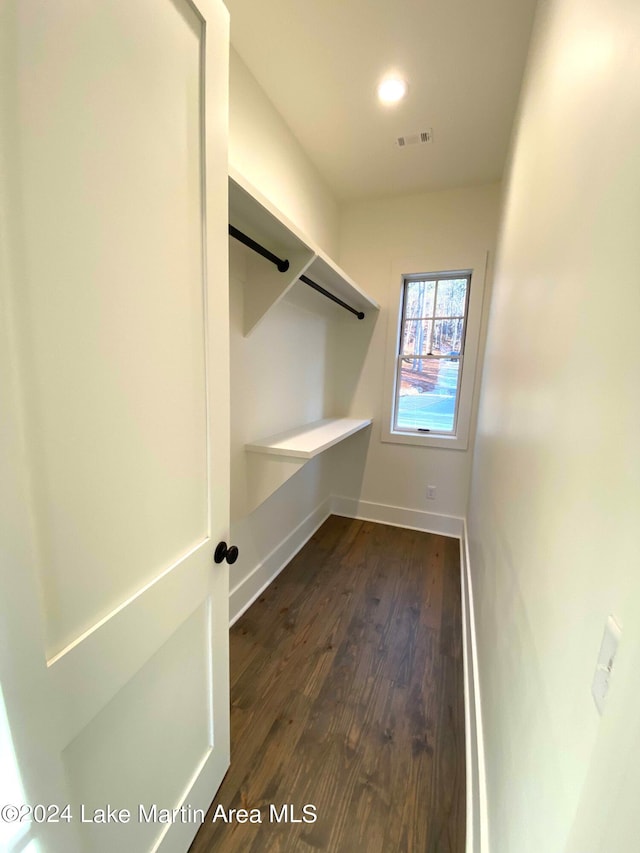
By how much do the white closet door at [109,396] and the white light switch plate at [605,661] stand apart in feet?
2.55

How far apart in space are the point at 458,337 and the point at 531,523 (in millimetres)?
2358

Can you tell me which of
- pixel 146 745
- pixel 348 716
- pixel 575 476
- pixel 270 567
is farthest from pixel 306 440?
pixel 575 476

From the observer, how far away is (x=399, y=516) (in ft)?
10.3

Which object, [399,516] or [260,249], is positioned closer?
[260,249]

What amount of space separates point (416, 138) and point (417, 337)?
1372mm

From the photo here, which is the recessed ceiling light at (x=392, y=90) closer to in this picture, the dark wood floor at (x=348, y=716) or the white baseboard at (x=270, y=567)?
the white baseboard at (x=270, y=567)

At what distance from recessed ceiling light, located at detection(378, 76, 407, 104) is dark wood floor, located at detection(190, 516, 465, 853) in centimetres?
286

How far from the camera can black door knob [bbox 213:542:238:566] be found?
99 cm

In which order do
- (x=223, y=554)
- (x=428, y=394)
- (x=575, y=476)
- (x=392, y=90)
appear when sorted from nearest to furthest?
(x=575, y=476)
(x=223, y=554)
(x=392, y=90)
(x=428, y=394)

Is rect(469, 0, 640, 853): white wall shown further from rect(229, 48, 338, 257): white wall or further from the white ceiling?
rect(229, 48, 338, 257): white wall

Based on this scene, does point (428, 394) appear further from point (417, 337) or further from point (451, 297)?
point (451, 297)

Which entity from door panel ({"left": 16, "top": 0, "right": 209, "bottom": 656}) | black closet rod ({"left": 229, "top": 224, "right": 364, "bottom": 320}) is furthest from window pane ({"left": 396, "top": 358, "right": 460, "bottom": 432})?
door panel ({"left": 16, "top": 0, "right": 209, "bottom": 656})

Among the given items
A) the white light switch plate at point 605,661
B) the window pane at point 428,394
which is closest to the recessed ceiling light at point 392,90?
the window pane at point 428,394

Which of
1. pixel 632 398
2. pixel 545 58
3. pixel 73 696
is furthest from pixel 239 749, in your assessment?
pixel 545 58
